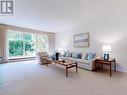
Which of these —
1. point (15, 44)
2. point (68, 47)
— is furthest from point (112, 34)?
point (15, 44)

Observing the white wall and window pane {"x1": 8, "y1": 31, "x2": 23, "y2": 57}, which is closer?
the white wall

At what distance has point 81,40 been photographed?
5.60 meters

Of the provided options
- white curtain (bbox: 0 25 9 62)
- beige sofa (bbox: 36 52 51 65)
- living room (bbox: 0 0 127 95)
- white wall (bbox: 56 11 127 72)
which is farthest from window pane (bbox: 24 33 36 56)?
white wall (bbox: 56 11 127 72)

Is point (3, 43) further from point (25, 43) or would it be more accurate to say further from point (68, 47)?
point (68, 47)

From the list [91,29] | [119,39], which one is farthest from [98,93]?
[91,29]

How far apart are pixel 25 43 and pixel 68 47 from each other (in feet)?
11.1

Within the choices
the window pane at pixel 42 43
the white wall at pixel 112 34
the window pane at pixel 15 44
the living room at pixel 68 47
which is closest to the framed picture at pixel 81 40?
the living room at pixel 68 47

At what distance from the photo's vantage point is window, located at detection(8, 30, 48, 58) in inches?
264

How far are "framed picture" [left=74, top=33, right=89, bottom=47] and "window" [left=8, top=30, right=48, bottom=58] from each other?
323cm

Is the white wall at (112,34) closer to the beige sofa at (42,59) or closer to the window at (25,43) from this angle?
the beige sofa at (42,59)

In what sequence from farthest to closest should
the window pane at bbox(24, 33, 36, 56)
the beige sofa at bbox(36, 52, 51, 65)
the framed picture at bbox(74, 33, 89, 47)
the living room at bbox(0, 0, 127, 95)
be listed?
the window pane at bbox(24, 33, 36, 56)
the beige sofa at bbox(36, 52, 51, 65)
the framed picture at bbox(74, 33, 89, 47)
the living room at bbox(0, 0, 127, 95)

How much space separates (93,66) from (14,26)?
539 centimetres

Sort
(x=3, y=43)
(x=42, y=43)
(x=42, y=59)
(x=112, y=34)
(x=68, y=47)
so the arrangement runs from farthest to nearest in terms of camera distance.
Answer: (x=42, y=43)
(x=68, y=47)
(x=3, y=43)
(x=42, y=59)
(x=112, y=34)

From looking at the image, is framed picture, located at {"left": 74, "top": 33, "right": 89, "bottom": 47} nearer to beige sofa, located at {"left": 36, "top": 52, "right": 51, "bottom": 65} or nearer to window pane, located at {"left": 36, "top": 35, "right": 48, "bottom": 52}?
beige sofa, located at {"left": 36, "top": 52, "right": 51, "bottom": 65}
